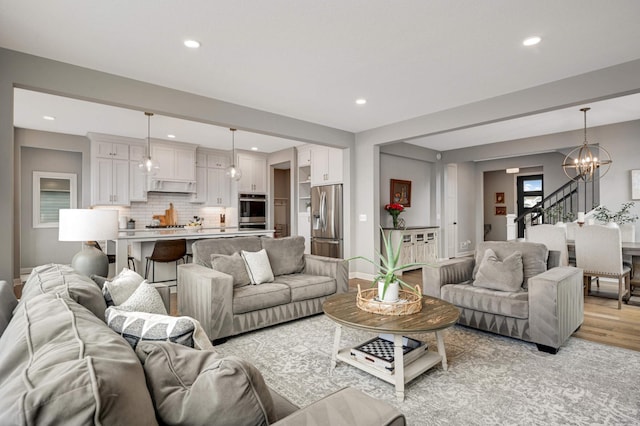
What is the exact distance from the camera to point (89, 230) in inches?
102

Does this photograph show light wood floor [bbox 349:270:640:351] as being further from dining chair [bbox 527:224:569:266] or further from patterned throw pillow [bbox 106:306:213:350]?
patterned throw pillow [bbox 106:306:213:350]

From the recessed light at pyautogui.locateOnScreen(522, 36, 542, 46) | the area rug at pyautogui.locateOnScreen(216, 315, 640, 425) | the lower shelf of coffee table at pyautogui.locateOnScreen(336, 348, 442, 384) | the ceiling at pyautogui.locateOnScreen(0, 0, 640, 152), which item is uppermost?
the ceiling at pyautogui.locateOnScreen(0, 0, 640, 152)

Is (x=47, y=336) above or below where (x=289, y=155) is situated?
below

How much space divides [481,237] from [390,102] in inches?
253

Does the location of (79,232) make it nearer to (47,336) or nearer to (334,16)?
(47,336)

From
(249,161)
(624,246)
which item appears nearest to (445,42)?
(624,246)

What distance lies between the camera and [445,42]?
283 centimetres

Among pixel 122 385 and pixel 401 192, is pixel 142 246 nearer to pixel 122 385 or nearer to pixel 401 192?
pixel 122 385

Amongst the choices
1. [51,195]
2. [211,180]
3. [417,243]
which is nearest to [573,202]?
[417,243]

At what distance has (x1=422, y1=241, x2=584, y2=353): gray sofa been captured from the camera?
2.76 m

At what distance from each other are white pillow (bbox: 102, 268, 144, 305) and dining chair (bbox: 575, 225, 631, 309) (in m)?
4.96

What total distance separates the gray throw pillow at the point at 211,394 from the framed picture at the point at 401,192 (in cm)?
625

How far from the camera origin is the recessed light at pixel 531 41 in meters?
2.76

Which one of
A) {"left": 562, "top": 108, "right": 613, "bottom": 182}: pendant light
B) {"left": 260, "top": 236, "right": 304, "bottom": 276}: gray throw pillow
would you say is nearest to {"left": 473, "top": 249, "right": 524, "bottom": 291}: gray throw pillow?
{"left": 260, "top": 236, "right": 304, "bottom": 276}: gray throw pillow
